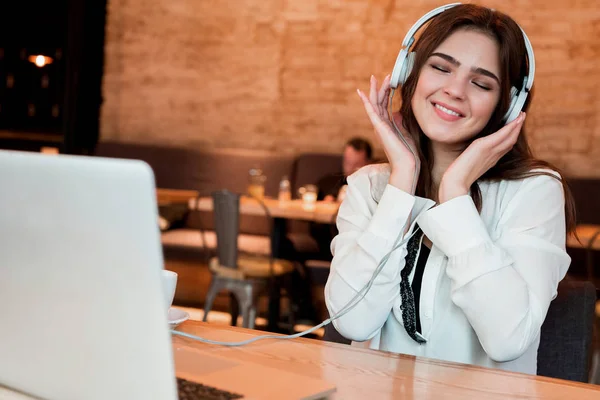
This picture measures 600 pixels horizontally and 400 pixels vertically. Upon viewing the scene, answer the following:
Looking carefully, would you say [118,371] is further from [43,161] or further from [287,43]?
[287,43]

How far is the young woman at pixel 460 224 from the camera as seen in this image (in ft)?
4.94

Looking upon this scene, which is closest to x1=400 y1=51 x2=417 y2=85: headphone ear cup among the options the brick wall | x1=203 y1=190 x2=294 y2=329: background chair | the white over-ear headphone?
the white over-ear headphone

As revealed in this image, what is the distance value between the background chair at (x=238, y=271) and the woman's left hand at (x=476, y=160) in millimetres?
2789

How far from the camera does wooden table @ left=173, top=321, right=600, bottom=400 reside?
1.09 m

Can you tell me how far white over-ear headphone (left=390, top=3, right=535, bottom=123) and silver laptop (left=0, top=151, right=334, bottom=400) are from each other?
1.05 metres

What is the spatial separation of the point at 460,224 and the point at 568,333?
34 cm

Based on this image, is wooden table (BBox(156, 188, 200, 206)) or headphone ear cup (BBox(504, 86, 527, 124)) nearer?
headphone ear cup (BBox(504, 86, 527, 124))

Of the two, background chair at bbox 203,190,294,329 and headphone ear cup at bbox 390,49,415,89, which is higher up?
headphone ear cup at bbox 390,49,415,89

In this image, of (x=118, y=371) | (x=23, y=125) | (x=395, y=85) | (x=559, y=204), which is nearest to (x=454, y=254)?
(x=559, y=204)

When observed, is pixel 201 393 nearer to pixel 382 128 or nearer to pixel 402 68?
pixel 382 128

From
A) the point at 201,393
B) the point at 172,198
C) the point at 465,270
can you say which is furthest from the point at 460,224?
the point at 172,198

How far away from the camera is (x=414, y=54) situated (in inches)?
72.4

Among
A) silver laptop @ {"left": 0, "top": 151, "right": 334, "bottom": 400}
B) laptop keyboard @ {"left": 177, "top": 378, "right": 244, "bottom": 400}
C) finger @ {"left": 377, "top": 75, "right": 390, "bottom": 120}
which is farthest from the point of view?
finger @ {"left": 377, "top": 75, "right": 390, "bottom": 120}

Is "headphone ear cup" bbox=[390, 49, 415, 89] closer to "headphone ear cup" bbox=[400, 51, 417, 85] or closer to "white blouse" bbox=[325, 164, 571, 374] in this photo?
"headphone ear cup" bbox=[400, 51, 417, 85]
